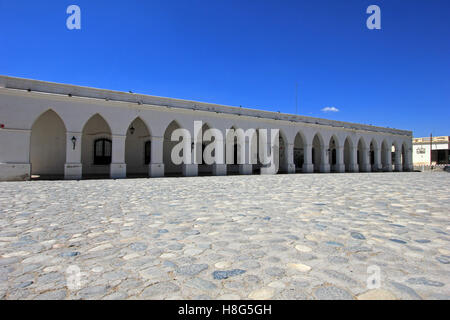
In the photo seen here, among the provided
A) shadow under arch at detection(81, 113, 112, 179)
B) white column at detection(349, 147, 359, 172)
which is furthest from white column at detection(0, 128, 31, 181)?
white column at detection(349, 147, 359, 172)

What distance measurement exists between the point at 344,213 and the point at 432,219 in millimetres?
1464

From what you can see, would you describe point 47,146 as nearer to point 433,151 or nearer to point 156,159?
point 156,159

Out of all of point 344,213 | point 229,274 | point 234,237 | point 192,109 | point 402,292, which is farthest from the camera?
point 192,109

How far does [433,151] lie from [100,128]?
55.7m

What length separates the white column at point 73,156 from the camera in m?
15.4

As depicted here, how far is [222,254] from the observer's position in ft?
10.2

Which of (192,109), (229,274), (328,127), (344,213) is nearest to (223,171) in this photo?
(192,109)

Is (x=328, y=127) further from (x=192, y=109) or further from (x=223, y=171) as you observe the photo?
(x=192, y=109)

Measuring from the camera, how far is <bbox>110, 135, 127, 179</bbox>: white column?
16.7 meters

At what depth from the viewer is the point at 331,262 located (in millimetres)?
2871

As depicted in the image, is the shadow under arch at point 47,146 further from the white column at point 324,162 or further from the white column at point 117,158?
the white column at point 324,162

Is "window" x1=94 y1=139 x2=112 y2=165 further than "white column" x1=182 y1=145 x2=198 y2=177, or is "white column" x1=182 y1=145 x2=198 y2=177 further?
"window" x1=94 y1=139 x2=112 y2=165

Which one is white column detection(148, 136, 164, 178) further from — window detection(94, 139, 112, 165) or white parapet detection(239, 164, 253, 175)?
white parapet detection(239, 164, 253, 175)

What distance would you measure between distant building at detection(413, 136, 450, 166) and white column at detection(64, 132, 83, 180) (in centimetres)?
5309
